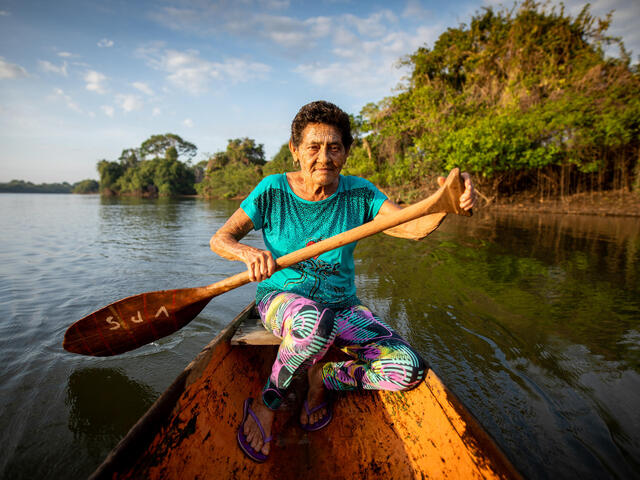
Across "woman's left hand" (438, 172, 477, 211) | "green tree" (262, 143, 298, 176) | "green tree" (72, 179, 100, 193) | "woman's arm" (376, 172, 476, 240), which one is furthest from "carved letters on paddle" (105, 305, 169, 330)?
"green tree" (72, 179, 100, 193)

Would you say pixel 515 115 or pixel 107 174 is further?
pixel 107 174

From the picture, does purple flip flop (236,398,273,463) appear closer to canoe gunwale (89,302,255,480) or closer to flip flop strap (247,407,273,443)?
flip flop strap (247,407,273,443)

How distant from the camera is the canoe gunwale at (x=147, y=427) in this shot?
90cm

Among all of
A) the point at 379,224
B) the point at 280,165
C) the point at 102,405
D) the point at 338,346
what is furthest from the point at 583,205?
the point at 280,165

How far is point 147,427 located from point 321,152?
1392mm

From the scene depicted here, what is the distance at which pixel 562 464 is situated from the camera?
1544mm

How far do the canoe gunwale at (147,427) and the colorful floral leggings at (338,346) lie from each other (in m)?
0.35

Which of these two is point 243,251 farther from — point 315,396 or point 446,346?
point 446,346

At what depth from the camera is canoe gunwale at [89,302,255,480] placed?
90 cm

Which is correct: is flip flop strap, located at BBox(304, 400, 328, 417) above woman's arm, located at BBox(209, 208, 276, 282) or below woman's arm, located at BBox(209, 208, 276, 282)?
below

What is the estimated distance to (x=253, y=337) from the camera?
1637 millimetres

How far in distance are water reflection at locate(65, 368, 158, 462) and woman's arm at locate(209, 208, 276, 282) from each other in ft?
4.12

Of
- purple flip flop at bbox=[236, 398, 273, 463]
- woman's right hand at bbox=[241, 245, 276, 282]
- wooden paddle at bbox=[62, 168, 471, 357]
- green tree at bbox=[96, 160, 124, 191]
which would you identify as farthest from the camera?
green tree at bbox=[96, 160, 124, 191]

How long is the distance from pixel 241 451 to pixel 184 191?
53.8 meters
